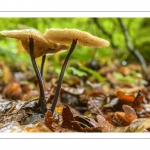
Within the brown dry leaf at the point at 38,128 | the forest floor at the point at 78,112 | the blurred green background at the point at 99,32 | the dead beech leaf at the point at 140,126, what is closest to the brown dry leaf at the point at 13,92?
the forest floor at the point at 78,112

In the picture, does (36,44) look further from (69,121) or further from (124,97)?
(124,97)

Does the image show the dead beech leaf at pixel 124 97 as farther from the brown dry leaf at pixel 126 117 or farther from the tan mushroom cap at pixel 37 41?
the tan mushroom cap at pixel 37 41

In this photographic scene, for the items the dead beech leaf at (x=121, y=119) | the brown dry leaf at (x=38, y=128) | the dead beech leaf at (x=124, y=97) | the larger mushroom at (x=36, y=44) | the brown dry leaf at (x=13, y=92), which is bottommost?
the brown dry leaf at (x=13, y=92)

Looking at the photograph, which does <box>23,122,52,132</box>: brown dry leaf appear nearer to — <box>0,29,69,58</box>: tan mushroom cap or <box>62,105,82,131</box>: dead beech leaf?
<box>62,105,82,131</box>: dead beech leaf

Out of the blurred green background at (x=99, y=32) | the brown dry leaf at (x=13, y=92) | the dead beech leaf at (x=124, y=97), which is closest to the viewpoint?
the dead beech leaf at (x=124, y=97)

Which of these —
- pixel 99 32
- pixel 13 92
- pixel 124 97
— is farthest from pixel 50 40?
pixel 99 32
